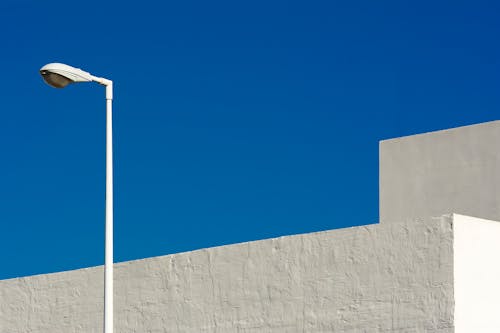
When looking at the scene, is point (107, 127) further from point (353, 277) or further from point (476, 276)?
point (476, 276)

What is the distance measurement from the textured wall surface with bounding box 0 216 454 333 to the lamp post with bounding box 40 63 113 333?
251cm

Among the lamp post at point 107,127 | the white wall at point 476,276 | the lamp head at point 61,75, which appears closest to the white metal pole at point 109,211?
the lamp post at point 107,127

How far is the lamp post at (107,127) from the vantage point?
12.5 meters

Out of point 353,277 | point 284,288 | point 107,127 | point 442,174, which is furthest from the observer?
point 442,174

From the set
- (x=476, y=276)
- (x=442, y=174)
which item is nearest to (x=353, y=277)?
(x=476, y=276)

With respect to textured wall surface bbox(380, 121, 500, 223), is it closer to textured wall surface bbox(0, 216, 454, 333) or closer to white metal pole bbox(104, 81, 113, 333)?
textured wall surface bbox(0, 216, 454, 333)

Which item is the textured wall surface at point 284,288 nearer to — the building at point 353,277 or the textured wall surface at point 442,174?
the building at point 353,277

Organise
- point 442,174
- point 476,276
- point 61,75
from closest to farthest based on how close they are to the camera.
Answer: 1. point 61,75
2. point 476,276
3. point 442,174

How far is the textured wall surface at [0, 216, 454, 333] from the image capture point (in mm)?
12875

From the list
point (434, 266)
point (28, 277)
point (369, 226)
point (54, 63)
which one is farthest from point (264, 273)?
→ point (28, 277)

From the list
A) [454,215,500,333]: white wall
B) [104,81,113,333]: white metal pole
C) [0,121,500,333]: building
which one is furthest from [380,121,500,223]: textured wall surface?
[104,81,113,333]: white metal pole

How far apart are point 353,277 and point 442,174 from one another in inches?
192

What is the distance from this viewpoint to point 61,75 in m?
12.5

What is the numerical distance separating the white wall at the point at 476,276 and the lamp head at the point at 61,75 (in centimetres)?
463
